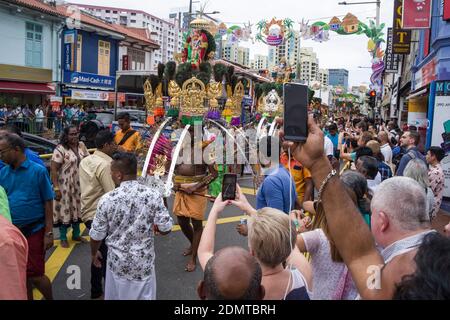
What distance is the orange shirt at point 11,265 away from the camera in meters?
1.92

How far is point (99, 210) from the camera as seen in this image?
3188 millimetres

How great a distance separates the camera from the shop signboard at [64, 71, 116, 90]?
26.6 metres

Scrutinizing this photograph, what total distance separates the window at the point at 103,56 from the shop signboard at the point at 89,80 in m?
1.19

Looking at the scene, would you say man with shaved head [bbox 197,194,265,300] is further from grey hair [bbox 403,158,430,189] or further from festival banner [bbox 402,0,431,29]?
festival banner [bbox 402,0,431,29]

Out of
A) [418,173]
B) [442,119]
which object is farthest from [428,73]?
[418,173]

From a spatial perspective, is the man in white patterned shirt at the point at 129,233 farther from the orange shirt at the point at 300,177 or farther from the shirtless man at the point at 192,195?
the orange shirt at the point at 300,177

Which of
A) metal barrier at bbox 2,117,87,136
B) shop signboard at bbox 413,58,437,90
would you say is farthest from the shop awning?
shop signboard at bbox 413,58,437,90

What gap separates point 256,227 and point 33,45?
2598cm

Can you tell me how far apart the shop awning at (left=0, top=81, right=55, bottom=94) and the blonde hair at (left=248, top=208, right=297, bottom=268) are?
2333 cm

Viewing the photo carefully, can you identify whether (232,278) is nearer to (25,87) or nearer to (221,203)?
(221,203)

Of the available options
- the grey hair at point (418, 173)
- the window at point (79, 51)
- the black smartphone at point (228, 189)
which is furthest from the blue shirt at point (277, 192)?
the window at point (79, 51)
